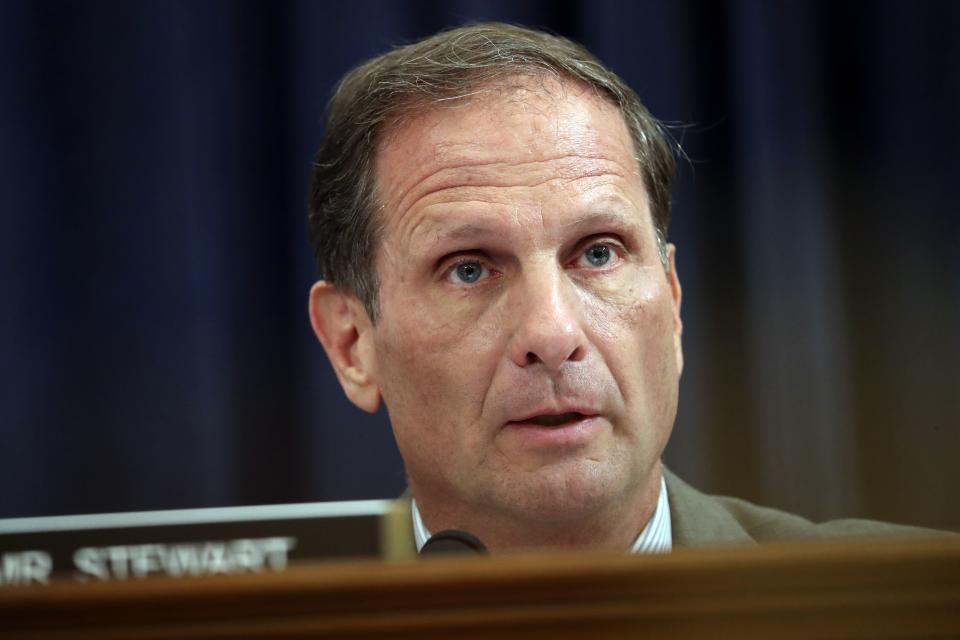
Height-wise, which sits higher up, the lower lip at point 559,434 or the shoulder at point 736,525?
the lower lip at point 559,434

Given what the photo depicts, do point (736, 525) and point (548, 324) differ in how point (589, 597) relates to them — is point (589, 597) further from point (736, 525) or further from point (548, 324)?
point (736, 525)

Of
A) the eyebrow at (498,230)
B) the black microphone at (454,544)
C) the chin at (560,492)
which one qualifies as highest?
the eyebrow at (498,230)

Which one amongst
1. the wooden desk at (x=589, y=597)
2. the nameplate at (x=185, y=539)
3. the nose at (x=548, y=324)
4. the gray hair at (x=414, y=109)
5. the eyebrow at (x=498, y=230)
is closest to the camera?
the wooden desk at (x=589, y=597)

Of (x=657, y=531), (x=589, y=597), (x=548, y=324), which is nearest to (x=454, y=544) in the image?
(x=589, y=597)

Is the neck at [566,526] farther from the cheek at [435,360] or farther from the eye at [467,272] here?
the eye at [467,272]

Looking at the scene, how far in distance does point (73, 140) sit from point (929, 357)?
69.4 inches

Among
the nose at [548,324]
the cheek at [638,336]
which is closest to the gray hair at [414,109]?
the cheek at [638,336]

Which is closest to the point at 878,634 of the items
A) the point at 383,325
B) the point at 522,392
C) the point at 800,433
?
the point at 522,392

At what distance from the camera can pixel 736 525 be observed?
142cm

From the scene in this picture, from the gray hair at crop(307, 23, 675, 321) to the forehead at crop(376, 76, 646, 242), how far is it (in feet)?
0.08

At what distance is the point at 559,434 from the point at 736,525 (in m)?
0.44

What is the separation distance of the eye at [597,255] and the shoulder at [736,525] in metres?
0.39

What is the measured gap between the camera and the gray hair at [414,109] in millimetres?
1368

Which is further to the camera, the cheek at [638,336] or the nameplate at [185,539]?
the nameplate at [185,539]
